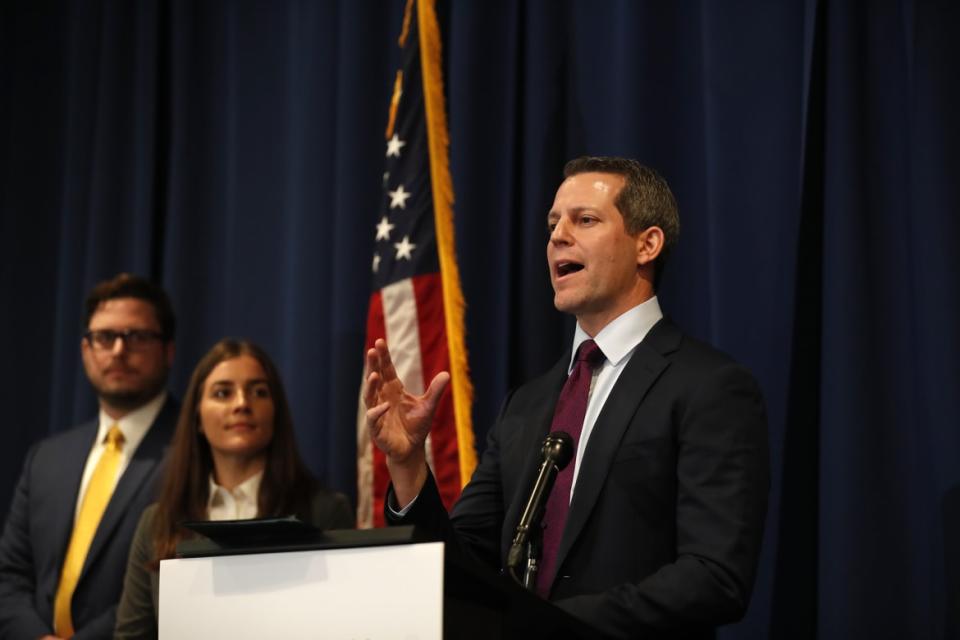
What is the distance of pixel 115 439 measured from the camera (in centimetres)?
408

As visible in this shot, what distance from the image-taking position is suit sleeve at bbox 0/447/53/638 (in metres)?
3.72

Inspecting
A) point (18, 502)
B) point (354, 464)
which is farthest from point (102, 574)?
point (354, 464)

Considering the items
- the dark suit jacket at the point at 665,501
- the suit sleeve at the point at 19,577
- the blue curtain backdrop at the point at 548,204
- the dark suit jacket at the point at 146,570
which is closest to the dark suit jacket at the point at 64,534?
the suit sleeve at the point at 19,577

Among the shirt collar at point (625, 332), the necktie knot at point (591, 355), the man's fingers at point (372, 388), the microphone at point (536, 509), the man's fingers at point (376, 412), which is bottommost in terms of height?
the microphone at point (536, 509)

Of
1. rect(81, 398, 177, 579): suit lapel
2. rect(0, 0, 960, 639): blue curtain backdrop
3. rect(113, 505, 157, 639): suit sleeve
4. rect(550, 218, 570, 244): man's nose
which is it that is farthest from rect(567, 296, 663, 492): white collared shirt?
rect(81, 398, 177, 579): suit lapel

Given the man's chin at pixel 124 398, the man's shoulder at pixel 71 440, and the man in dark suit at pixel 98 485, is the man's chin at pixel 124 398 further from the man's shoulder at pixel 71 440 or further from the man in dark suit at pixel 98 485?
the man's shoulder at pixel 71 440

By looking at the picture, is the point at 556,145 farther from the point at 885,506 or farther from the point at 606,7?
the point at 885,506

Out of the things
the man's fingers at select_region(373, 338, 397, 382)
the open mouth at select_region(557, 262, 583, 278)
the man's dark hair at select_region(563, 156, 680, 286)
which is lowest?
the man's fingers at select_region(373, 338, 397, 382)

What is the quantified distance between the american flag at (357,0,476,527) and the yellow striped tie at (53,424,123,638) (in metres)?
0.85

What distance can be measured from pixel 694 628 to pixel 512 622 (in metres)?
0.61

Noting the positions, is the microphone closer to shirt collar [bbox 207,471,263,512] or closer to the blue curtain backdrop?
the blue curtain backdrop

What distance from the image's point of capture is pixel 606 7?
3.95m

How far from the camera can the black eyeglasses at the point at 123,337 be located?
417cm

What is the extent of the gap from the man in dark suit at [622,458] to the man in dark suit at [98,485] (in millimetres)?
1582
